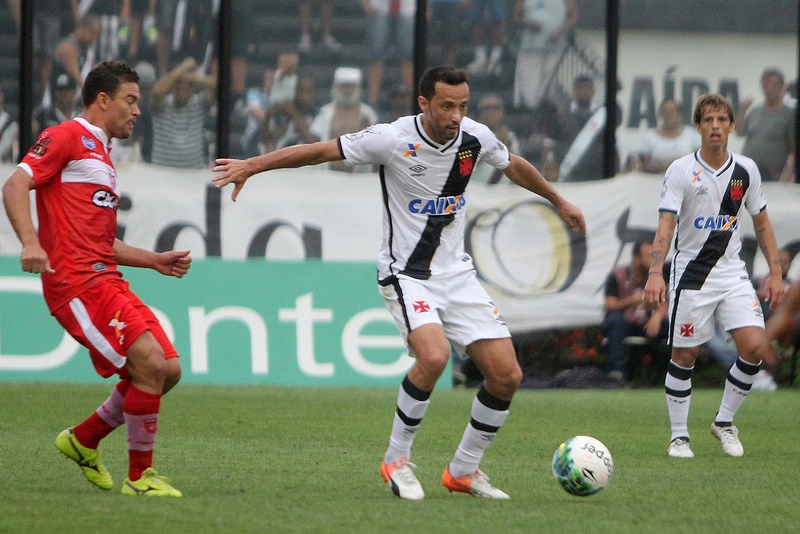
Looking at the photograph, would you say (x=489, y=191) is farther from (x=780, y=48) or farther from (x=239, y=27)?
(x=780, y=48)

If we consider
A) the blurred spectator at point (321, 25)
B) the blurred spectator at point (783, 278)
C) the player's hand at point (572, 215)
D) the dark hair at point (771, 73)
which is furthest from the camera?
the dark hair at point (771, 73)

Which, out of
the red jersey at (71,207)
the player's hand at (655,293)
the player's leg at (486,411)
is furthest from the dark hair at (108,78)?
the player's hand at (655,293)

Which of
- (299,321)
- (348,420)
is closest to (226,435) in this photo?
(348,420)

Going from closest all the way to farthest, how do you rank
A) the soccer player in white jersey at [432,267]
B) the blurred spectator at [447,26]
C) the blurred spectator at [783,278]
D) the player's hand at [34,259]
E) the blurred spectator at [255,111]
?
the player's hand at [34,259]
the soccer player in white jersey at [432,267]
the blurred spectator at [783,278]
the blurred spectator at [255,111]
the blurred spectator at [447,26]

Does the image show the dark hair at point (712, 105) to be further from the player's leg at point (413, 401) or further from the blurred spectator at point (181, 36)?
the blurred spectator at point (181, 36)

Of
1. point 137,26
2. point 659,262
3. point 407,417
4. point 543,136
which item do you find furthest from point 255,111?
point 407,417

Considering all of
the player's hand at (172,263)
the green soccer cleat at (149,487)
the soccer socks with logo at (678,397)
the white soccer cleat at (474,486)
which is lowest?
the soccer socks with logo at (678,397)

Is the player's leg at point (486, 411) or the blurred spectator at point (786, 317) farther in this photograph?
the player's leg at point (486, 411)

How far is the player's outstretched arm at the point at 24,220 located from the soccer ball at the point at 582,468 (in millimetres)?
2708

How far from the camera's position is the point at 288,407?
1040cm

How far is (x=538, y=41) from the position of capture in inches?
636

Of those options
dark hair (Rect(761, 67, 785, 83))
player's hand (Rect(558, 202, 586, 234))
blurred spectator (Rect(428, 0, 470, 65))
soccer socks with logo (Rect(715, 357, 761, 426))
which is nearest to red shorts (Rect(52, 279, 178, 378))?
player's hand (Rect(558, 202, 586, 234))

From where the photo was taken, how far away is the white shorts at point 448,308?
6.21m

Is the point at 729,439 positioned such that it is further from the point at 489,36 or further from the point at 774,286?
the point at 489,36
